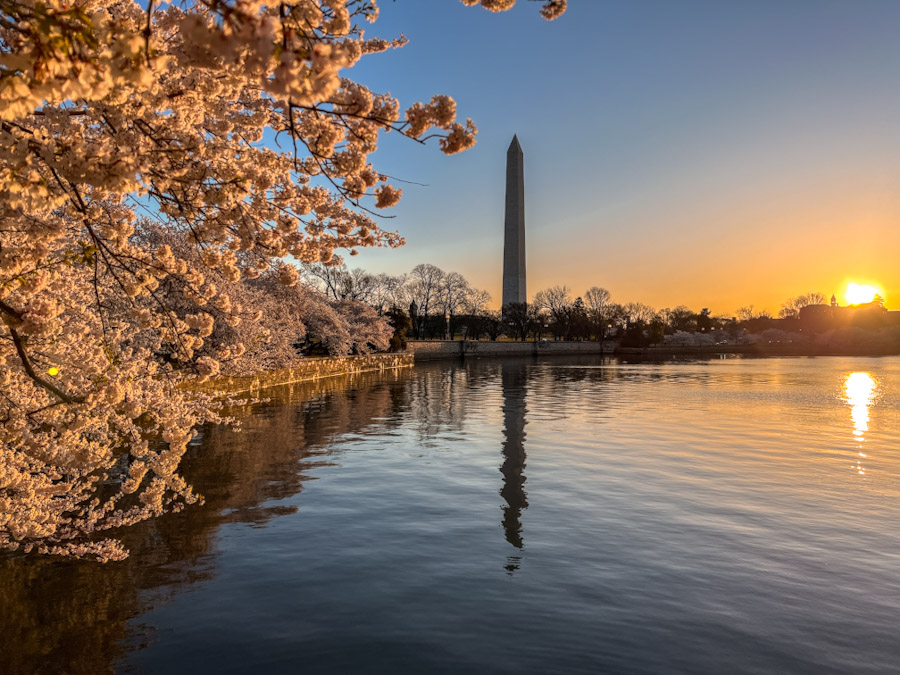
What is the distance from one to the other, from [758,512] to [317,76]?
11.8 meters

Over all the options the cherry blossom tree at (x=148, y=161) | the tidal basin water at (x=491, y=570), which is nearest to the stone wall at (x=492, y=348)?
the tidal basin water at (x=491, y=570)

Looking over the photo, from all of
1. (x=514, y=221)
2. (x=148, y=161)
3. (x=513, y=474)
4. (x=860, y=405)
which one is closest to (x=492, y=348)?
(x=514, y=221)

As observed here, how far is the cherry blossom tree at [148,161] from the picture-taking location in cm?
258

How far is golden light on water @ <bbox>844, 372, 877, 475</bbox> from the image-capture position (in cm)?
1905

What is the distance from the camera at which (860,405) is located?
30938 millimetres

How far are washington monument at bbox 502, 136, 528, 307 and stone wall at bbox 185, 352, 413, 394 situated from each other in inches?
1080

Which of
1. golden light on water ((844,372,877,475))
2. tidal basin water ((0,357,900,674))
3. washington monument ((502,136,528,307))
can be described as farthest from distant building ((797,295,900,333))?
tidal basin water ((0,357,900,674))

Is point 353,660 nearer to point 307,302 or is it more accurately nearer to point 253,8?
point 253,8

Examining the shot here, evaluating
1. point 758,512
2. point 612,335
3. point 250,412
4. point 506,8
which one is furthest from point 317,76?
point 612,335

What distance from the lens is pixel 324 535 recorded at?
1019 centimetres

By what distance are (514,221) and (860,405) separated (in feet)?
204

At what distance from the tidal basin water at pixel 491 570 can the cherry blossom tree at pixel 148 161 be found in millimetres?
1316

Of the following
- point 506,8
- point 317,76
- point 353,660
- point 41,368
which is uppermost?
point 506,8

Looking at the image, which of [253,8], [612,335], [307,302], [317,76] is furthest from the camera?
[612,335]
